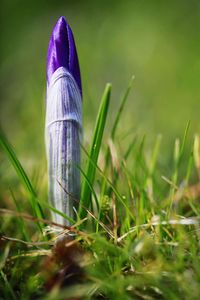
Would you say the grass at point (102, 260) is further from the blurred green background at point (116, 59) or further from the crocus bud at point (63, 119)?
the blurred green background at point (116, 59)

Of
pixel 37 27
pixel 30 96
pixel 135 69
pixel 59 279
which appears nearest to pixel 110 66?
pixel 135 69

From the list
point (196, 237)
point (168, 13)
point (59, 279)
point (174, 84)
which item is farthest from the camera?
point (168, 13)

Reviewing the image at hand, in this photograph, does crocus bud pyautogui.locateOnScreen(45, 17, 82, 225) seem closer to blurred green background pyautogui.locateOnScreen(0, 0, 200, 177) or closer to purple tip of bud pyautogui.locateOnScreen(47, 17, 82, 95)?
purple tip of bud pyautogui.locateOnScreen(47, 17, 82, 95)

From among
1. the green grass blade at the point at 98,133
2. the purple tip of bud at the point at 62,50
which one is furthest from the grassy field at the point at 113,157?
the purple tip of bud at the point at 62,50

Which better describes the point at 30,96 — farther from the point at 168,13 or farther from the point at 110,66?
the point at 168,13

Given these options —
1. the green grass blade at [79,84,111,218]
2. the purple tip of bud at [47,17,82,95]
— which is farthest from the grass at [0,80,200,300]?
the purple tip of bud at [47,17,82,95]
